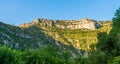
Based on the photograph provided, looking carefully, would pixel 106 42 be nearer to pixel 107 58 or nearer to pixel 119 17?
pixel 107 58

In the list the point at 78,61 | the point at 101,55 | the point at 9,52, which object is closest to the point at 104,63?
the point at 101,55

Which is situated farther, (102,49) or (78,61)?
(78,61)

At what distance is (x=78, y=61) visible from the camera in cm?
11025

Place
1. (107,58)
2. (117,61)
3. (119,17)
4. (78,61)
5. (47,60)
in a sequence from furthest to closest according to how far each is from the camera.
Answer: (78,61)
(119,17)
(107,58)
(47,60)
(117,61)

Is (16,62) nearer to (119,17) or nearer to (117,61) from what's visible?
(117,61)

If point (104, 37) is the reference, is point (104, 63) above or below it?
below

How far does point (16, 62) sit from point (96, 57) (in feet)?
149

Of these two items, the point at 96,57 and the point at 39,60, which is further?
the point at 96,57

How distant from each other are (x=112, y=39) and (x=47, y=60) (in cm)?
1606

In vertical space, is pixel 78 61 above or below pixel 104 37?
below

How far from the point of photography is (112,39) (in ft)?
248

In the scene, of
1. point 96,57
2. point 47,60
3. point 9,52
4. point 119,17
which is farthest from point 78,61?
point 9,52

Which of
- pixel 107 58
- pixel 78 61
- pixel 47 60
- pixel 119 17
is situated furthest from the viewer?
pixel 78 61

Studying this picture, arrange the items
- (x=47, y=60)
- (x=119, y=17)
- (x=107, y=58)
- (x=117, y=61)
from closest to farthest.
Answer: (x=117, y=61)
(x=47, y=60)
(x=107, y=58)
(x=119, y=17)
